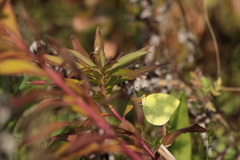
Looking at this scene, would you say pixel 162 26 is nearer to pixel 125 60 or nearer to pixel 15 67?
pixel 125 60

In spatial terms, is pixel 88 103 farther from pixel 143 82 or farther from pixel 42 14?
pixel 42 14

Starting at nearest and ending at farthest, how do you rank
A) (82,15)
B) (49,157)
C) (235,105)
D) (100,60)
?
(49,157) → (100,60) → (235,105) → (82,15)

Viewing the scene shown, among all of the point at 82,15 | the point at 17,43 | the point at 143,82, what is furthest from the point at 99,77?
the point at 82,15

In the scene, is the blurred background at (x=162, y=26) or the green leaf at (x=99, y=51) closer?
the green leaf at (x=99, y=51)

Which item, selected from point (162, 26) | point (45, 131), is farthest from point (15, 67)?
point (162, 26)

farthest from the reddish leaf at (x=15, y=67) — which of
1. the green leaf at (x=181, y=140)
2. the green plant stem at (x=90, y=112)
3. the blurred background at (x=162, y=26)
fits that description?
the blurred background at (x=162, y=26)

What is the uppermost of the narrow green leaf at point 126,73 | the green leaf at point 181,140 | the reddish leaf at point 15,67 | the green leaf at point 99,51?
the reddish leaf at point 15,67

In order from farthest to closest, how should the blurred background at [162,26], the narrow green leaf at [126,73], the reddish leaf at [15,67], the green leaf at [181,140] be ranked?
the blurred background at [162,26], the green leaf at [181,140], the narrow green leaf at [126,73], the reddish leaf at [15,67]

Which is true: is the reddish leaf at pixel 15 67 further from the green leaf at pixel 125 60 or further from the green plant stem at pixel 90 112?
the green leaf at pixel 125 60

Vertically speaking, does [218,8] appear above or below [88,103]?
below

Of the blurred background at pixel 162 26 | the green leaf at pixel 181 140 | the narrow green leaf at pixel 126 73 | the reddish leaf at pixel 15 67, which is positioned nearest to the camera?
the reddish leaf at pixel 15 67
